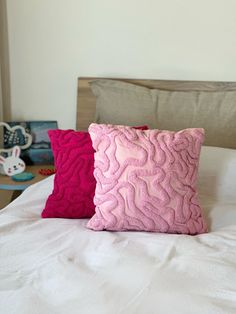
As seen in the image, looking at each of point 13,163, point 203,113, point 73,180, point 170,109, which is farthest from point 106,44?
point 73,180

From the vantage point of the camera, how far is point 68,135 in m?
1.34

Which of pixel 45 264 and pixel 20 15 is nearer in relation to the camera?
pixel 45 264

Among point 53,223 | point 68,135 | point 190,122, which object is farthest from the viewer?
point 190,122

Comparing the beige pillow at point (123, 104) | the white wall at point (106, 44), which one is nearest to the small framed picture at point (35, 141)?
the white wall at point (106, 44)

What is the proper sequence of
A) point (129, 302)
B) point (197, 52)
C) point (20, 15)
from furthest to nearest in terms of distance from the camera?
point (20, 15)
point (197, 52)
point (129, 302)

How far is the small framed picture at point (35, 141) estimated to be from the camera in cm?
196

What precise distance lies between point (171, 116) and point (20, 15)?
0.95 m

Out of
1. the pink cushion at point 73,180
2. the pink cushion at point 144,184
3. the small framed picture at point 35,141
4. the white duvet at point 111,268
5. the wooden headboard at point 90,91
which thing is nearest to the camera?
the white duvet at point 111,268

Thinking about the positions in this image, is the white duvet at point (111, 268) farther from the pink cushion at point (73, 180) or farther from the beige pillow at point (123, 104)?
the beige pillow at point (123, 104)

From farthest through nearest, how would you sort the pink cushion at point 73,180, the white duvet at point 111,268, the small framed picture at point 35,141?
the small framed picture at point 35,141, the pink cushion at point 73,180, the white duvet at point 111,268

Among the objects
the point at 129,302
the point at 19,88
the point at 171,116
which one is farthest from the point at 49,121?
the point at 129,302

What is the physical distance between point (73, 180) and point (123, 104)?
59 centimetres

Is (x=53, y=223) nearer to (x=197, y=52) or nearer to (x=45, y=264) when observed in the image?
(x=45, y=264)

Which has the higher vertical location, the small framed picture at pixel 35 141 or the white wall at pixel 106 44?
the white wall at pixel 106 44
